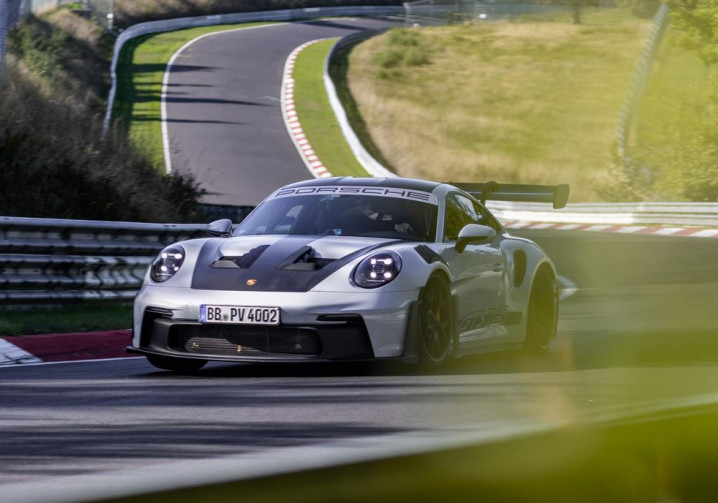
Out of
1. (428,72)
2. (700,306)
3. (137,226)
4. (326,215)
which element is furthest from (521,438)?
(428,72)

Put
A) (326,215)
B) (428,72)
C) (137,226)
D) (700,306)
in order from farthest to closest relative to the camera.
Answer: (428,72) → (700,306) → (137,226) → (326,215)

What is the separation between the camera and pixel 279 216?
8.73 meters

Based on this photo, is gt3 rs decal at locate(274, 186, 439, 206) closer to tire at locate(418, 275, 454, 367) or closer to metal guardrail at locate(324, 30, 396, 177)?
tire at locate(418, 275, 454, 367)

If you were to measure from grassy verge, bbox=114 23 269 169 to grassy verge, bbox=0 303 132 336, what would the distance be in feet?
72.3

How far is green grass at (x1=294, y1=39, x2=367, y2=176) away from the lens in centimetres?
3947

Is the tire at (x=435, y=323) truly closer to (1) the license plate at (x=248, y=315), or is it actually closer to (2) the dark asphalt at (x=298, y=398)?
(2) the dark asphalt at (x=298, y=398)

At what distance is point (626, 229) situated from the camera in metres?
29.2

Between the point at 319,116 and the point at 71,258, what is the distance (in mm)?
35015

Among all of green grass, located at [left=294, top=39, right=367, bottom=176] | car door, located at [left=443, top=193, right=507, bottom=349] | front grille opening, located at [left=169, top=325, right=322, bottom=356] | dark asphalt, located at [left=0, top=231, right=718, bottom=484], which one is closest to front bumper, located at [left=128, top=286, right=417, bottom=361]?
front grille opening, located at [left=169, top=325, right=322, bottom=356]

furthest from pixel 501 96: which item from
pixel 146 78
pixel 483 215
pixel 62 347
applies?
pixel 62 347

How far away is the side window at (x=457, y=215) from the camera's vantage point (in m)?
8.69

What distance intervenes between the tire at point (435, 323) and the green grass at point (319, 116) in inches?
1113

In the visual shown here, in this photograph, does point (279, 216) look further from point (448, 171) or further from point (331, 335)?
point (448, 171)

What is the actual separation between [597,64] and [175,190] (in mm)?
48180
